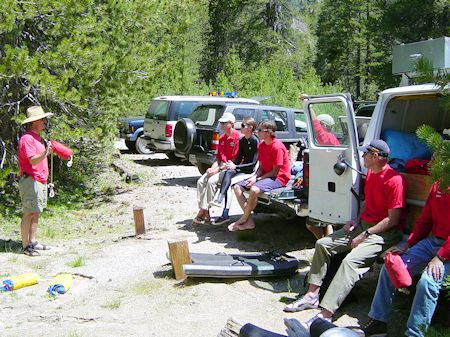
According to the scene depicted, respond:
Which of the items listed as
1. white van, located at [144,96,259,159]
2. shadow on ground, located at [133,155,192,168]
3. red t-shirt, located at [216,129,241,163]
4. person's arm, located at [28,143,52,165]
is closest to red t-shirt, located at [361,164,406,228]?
red t-shirt, located at [216,129,241,163]

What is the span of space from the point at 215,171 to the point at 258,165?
784mm

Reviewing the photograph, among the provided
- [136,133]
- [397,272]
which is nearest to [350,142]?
[397,272]

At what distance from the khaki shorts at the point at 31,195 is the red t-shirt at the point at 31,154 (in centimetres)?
8

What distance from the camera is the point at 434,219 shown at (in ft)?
14.6

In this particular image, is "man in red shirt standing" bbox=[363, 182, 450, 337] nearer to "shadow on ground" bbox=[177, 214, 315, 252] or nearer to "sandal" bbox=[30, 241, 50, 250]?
"shadow on ground" bbox=[177, 214, 315, 252]

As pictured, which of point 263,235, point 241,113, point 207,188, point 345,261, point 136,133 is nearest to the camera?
point 345,261

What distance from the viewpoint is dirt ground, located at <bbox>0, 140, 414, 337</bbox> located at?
4816 mm

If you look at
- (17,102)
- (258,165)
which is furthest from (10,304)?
(17,102)

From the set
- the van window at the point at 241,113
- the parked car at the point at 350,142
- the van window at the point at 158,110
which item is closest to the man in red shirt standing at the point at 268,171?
the parked car at the point at 350,142

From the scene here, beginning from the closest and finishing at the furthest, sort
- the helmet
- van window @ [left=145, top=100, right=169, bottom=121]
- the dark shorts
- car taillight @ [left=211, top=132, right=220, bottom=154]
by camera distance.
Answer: the helmet, the dark shorts, car taillight @ [left=211, top=132, right=220, bottom=154], van window @ [left=145, top=100, right=169, bottom=121]

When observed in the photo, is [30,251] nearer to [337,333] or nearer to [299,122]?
[337,333]

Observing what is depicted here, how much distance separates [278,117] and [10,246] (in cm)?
661

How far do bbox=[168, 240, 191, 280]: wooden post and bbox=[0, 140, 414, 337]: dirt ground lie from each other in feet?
0.34

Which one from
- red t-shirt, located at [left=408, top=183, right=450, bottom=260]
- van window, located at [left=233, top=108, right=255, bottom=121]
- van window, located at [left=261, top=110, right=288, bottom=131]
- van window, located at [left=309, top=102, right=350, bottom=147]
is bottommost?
red t-shirt, located at [left=408, top=183, right=450, bottom=260]
